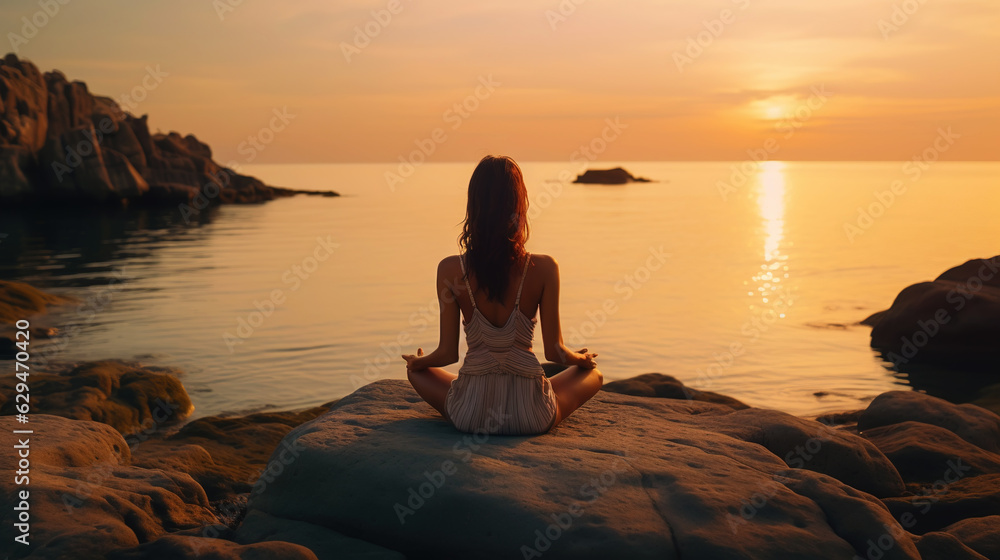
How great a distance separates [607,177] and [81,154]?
82.8 meters

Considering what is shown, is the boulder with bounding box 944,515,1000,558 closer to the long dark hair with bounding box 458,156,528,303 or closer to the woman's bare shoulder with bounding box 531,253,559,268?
the woman's bare shoulder with bounding box 531,253,559,268

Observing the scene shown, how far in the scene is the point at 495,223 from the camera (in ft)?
19.3

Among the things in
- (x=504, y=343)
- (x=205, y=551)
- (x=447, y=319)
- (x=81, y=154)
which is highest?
(x=81, y=154)

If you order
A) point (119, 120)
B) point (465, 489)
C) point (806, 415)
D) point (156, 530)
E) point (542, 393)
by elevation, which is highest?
point (119, 120)

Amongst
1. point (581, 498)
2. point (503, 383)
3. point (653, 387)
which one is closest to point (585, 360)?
point (503, 383)

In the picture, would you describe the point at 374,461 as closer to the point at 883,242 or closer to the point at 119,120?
the point at 883,242

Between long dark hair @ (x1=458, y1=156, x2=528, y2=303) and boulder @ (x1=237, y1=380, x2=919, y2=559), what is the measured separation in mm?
1291

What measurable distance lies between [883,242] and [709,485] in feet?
119

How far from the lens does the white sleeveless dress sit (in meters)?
6.21


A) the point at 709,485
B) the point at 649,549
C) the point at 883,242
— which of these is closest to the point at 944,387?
the point at 709,485

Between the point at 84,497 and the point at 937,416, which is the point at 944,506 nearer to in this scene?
the point at 937,416

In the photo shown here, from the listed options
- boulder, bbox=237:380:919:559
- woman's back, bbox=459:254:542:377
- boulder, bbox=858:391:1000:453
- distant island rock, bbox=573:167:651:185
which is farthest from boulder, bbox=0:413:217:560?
distant island rock, bbox=573:167:651:185

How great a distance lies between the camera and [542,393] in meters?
6.30

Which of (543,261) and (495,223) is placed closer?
(495,223)
